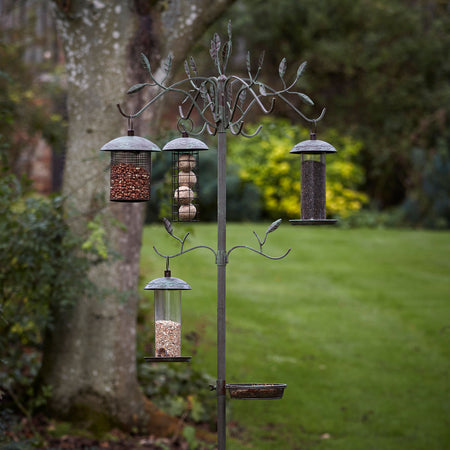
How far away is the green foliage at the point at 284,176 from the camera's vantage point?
13.6 m

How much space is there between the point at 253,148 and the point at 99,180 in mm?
9446

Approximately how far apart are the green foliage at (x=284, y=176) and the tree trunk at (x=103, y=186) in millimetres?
8658

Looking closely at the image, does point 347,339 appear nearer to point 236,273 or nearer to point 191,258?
point 236,273

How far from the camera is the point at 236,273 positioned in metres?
9.00

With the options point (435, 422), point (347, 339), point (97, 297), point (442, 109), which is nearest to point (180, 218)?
point (97, 297)

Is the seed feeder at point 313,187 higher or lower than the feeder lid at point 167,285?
higher

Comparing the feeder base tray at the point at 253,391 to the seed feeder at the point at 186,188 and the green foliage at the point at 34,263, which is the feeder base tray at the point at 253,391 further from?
the green foliage at the point at 34,263

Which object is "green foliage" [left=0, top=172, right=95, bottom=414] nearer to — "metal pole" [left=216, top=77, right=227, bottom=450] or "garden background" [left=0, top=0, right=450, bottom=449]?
"garden background" [left=0, top=0, right=450, bottom=449]

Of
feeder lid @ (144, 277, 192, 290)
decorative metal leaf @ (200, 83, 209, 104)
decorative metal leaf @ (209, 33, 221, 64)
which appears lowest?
feeder lid @ (144, 277, 192, 290)

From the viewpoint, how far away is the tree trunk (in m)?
4.69

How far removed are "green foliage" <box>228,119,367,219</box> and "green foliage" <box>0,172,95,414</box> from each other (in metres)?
9.08

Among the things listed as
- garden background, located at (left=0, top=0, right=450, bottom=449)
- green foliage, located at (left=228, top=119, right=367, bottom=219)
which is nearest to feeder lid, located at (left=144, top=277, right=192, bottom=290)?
garden background, located at (left=0, top=0, right=450, bottom=449)

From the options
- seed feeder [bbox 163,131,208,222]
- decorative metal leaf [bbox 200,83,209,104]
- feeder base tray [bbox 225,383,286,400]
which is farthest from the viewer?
seed feeder [bbox 163,131,208,222]

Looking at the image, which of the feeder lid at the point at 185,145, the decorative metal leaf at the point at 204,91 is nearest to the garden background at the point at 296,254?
the feeder lid at the point at 185,145
